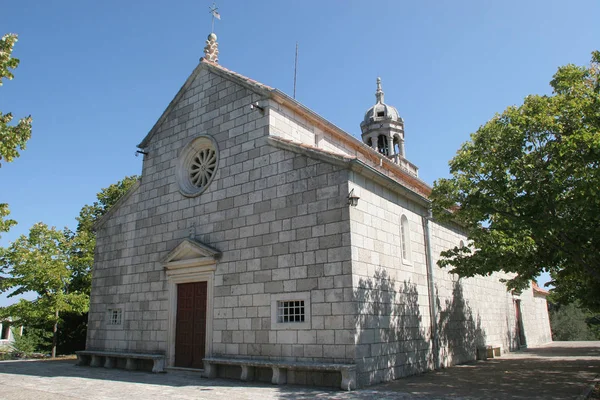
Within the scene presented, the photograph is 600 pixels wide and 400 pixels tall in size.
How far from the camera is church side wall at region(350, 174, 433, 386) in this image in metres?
9.99

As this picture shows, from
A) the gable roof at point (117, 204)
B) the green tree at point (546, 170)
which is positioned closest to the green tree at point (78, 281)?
the gable roof at point (117, 204)

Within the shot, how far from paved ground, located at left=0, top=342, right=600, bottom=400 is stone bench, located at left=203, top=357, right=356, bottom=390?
299 mm

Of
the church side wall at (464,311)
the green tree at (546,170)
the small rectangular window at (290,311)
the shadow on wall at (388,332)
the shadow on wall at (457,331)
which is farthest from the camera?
the church side wall at (464,311)

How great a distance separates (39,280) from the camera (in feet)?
62.4

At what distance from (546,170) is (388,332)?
5072 mm

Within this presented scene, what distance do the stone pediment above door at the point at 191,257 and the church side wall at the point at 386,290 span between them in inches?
170

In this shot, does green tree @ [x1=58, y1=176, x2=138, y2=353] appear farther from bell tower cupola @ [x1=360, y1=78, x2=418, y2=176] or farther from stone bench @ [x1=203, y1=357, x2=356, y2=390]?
bell tower cupola @ [x1=360, y1=78, x2=418, y2=176]

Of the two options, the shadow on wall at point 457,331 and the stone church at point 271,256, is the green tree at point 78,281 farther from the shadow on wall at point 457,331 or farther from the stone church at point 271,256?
the shadow on wall at point 457,331

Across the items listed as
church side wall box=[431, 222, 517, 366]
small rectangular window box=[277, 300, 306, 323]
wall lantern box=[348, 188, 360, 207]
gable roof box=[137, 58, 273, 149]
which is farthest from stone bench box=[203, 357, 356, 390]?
gable roof box=[137, 58, 273, 149]

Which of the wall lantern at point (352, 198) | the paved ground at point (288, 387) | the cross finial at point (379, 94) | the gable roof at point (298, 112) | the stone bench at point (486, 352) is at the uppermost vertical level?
the cross finial at point (379, 94)

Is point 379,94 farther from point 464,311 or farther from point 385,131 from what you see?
point 464,311

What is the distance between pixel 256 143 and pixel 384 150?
15.5 meters

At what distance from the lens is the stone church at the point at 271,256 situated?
10234mm

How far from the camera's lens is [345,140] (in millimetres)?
15758
